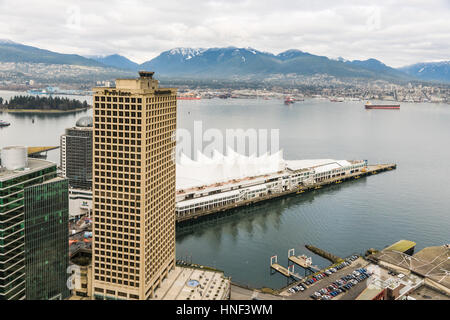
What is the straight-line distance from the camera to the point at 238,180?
22109 mm

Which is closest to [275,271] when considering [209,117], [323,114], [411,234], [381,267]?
[381,267]

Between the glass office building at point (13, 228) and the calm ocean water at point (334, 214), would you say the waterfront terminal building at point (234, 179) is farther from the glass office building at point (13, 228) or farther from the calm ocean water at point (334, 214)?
the glass office building at point (13, 228)

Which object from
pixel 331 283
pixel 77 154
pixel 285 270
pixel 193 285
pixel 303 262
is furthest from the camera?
pixel 77 154

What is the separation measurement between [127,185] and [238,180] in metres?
13.1

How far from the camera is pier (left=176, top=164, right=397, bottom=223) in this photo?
1878 cm

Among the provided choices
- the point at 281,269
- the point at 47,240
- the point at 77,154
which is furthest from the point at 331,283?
the point at 77,154

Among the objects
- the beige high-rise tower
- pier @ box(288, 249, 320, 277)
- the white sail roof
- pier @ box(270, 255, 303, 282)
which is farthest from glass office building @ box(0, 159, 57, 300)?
the white sail roof

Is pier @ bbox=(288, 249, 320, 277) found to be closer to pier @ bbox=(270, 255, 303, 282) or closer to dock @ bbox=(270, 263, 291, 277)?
pier @ bbox=(270, 255, 303, 282)

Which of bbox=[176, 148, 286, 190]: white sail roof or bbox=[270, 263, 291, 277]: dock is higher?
bbox=[176, 148, 286, 190]: white sail roof

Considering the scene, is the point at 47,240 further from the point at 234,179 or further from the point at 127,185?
the point at 234,179

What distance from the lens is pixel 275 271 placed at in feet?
44.7

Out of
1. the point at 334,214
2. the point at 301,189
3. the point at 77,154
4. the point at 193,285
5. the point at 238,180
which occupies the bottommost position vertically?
the point at 334,214

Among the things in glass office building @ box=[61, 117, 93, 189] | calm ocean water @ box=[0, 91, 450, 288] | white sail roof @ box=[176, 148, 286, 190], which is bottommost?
calm ocean water @ box=[0, 91, 450, 288]

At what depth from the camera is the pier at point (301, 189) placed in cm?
1878
